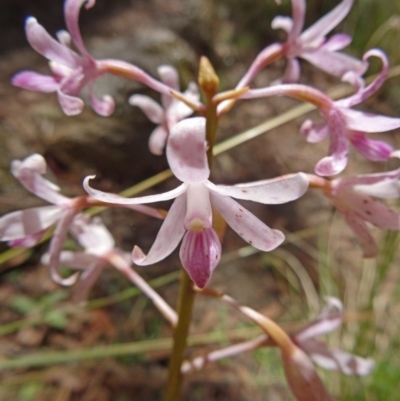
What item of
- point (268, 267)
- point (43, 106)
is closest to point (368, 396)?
point (268, 267)

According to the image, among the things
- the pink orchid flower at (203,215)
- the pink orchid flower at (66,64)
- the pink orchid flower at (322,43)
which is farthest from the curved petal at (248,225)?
the pink orchid flower at (322,43)

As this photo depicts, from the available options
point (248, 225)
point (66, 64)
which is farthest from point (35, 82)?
point (248, 225)

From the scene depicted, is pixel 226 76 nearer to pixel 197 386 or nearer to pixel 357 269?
pixel 357 269

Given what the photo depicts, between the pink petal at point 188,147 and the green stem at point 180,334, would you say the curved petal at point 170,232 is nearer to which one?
the pink petal at point 188,147

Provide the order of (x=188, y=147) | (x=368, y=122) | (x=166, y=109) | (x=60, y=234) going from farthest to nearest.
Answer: (x=166, y=109) < (x=60, y=234) < (x=368, y=122) < (x=188, y=147)

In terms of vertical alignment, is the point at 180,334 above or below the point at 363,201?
below

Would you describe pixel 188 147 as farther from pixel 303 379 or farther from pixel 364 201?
pixel 303 379
